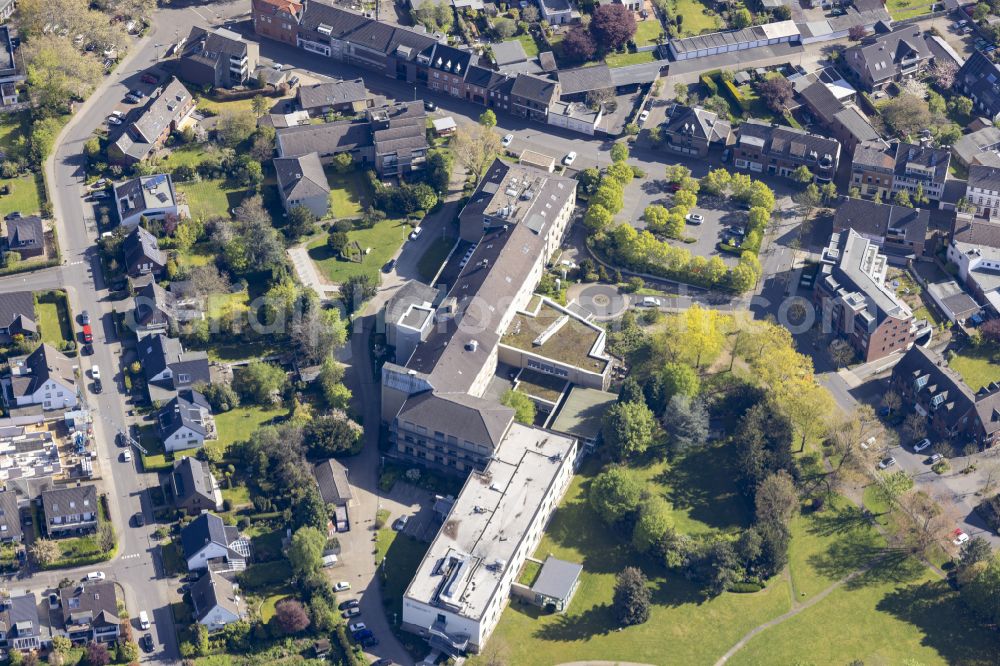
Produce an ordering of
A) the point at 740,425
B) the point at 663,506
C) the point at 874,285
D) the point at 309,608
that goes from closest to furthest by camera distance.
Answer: the point at 309,608, the point at 663,506, the point at 740,425, the point at 874,285

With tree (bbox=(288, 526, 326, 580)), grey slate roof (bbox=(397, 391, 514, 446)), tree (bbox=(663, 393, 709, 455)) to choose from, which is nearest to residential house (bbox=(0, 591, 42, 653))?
tree (bbox=(288, 526, 326, 580))

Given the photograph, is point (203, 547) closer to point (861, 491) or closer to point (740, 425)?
point (740, 425)

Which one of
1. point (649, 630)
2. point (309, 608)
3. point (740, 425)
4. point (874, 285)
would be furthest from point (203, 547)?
point (874, 285)

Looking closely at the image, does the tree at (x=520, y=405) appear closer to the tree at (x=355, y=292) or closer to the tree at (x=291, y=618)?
the tree at (x=355, y=292)

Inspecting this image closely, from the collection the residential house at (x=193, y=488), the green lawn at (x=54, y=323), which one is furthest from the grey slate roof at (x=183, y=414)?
the green lawn at (x=54, y=323)

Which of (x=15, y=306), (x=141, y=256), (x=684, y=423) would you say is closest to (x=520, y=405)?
(x=684, y=423)

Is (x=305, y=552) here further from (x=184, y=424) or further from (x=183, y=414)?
(x=183, y=414)
